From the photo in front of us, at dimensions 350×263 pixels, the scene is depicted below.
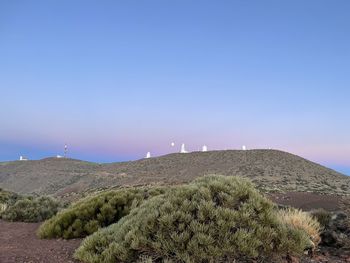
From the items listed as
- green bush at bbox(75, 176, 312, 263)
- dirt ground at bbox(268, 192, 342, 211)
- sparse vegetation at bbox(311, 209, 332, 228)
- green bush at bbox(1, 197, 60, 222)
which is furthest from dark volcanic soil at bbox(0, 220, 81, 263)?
dirt ground at bbox(268, 192, 342, 211)

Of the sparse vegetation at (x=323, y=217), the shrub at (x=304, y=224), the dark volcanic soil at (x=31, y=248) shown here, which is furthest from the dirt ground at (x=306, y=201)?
the dark volcanic soil at (x=31, y=248)

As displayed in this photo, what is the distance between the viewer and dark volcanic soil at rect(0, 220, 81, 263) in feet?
28.7

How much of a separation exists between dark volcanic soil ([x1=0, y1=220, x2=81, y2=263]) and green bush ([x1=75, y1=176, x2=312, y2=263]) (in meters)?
0.63

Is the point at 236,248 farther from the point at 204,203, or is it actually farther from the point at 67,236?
the point at 67,236

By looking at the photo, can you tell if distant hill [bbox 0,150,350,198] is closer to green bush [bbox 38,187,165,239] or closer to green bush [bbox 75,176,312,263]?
green bush [bbox 38,187,165,239]

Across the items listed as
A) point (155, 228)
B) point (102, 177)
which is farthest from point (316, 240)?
point (102, 177)

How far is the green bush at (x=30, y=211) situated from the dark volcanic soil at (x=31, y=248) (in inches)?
98.5

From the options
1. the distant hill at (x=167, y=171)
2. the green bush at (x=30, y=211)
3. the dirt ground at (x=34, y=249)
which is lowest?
the dirt ground at (x=34, y=249)

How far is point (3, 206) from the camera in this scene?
17.0 m

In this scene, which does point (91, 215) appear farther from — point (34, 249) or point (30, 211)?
point (30, 211)

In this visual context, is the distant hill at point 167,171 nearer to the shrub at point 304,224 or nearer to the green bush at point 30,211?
the green bush at point 30,211

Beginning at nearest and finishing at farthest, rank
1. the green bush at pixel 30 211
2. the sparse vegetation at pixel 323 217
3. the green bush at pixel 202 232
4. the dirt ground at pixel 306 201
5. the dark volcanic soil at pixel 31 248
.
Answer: the green bush at pixel 202 232, the dark volcanic soil at pixel 31 248, the sparse vegetation at pixel 323 217, the green bush at pixel 30 211, the dirt ground at pixel 306 201

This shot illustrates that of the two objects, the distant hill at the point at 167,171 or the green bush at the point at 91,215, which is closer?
the green bush at the point at 91,215

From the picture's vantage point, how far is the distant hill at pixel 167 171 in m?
52.9
